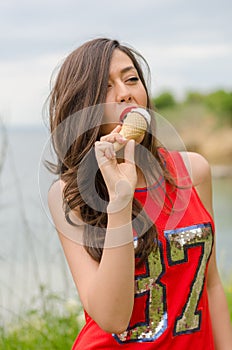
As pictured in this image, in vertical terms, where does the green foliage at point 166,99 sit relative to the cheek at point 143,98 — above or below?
below

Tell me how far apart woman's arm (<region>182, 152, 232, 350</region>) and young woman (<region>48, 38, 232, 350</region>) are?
0.05 meters

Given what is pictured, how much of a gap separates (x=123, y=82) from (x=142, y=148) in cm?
19

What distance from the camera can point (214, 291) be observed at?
1739 mm

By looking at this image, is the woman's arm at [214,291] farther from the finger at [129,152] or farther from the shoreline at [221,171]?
the shoreline at [221,171]

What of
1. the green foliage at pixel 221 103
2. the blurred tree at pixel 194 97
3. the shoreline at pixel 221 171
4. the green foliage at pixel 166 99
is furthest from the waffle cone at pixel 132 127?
the blurred tree at pixel 194 97

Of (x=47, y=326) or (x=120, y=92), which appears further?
(x=47, y=326)

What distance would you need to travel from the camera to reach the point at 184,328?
5.18ft

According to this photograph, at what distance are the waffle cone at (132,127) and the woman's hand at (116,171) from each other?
12mm

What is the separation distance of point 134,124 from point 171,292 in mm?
416

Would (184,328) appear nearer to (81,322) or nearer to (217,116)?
(81,322)

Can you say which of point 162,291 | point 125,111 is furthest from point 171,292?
point 125,111

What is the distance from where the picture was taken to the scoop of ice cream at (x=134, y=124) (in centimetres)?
143

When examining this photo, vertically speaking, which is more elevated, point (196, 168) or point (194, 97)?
point (196, 168)

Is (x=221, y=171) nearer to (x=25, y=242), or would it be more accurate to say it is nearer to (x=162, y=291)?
(x=25, y=242)
